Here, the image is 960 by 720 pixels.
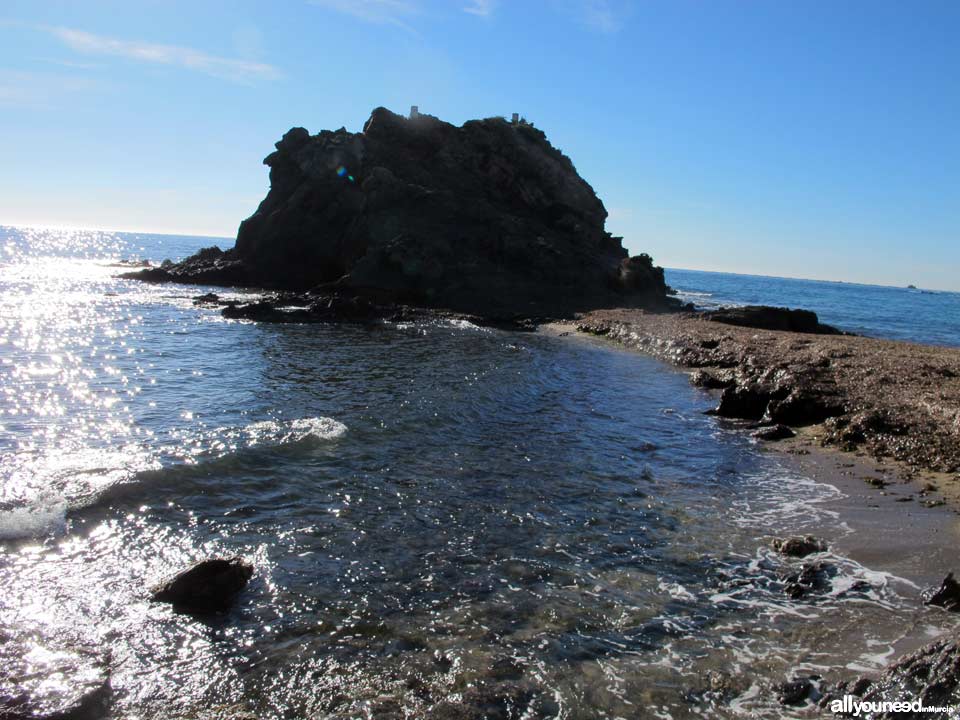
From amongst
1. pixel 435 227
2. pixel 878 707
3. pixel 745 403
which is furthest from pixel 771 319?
pixel 878 707

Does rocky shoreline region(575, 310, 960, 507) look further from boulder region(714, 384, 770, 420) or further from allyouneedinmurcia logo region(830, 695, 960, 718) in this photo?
allyouneedinmurcia logo region(830, 695, 960, 718)

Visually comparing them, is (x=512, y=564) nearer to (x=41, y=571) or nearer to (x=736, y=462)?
(x=41, y=571)

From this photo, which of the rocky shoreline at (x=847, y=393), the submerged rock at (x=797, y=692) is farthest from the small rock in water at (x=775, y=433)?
the submerged rock at (x=797, y=692)

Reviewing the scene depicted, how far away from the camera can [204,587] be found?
7719 mm

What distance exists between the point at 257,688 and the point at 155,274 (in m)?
68.6

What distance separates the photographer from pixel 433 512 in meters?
10.8

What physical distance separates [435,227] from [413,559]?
4466 centimetres

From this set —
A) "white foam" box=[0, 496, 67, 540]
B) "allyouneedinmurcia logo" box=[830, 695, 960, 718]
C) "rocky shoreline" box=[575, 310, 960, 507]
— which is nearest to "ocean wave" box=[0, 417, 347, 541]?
"white foam" box=[0, 496, 67, 540]

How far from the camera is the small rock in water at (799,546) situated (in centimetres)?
931

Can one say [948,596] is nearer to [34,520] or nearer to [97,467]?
[34,520]

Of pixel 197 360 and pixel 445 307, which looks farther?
pixel 445 307

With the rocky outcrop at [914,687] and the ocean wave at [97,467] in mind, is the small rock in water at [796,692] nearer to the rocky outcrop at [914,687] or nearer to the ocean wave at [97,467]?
the rocky outcrop at [914,687]

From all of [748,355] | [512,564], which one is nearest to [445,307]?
[748,355]

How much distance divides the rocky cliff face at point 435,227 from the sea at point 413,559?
A: 28.7 metres
